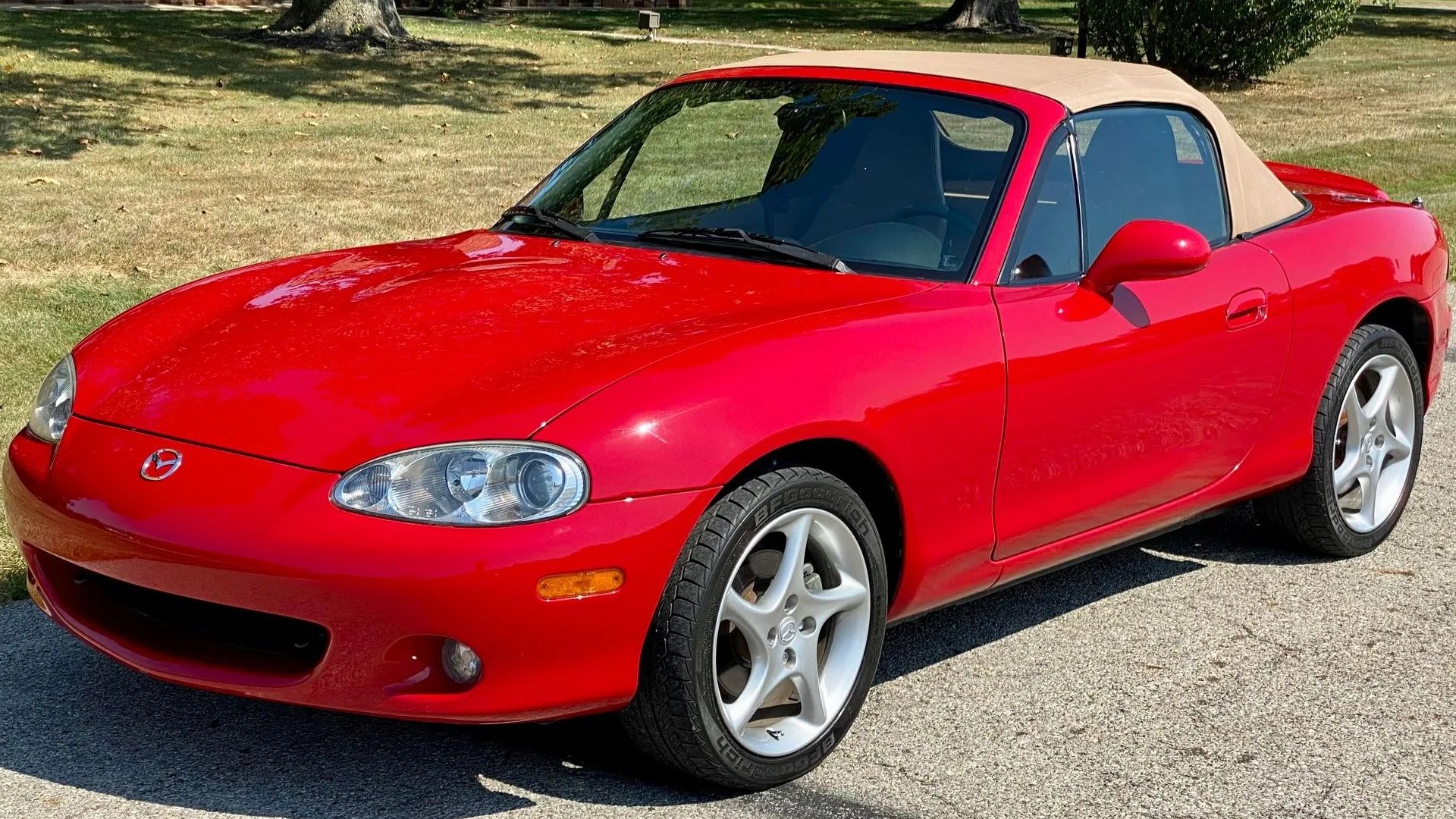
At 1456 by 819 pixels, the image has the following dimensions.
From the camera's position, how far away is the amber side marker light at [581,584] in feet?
10.7

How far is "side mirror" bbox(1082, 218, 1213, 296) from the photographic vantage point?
168 inches

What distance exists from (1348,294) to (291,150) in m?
10.5

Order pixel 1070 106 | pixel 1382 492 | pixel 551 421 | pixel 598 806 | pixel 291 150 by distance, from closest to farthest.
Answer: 1. pixel 551 421
2. pixel 598 806
3. pixel 1070 106
4. pixel 1382 492
5. pixel 291 150

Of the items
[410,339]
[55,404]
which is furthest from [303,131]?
[410,339]

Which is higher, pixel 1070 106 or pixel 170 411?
pixel 1070 106

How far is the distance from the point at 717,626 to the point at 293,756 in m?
1.03

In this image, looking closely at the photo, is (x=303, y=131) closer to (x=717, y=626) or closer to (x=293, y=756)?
(x=293, y=756)

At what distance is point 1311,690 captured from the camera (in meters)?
4.37

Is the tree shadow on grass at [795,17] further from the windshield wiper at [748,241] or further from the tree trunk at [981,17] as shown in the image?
the windshield wiper at [748,241]

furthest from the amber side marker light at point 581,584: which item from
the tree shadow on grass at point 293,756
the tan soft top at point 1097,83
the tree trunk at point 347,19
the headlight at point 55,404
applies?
the tree trunk at point 347,19

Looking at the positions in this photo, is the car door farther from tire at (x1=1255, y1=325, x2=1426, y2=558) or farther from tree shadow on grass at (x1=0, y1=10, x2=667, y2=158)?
tree shadow on grass at (x1=0, y1=10, x2=667, y2=158)

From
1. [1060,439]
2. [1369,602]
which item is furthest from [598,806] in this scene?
[1369,602]

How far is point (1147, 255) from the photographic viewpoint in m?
4.28

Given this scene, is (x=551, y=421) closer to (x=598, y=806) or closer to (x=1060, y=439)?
(x=598, y=806)
